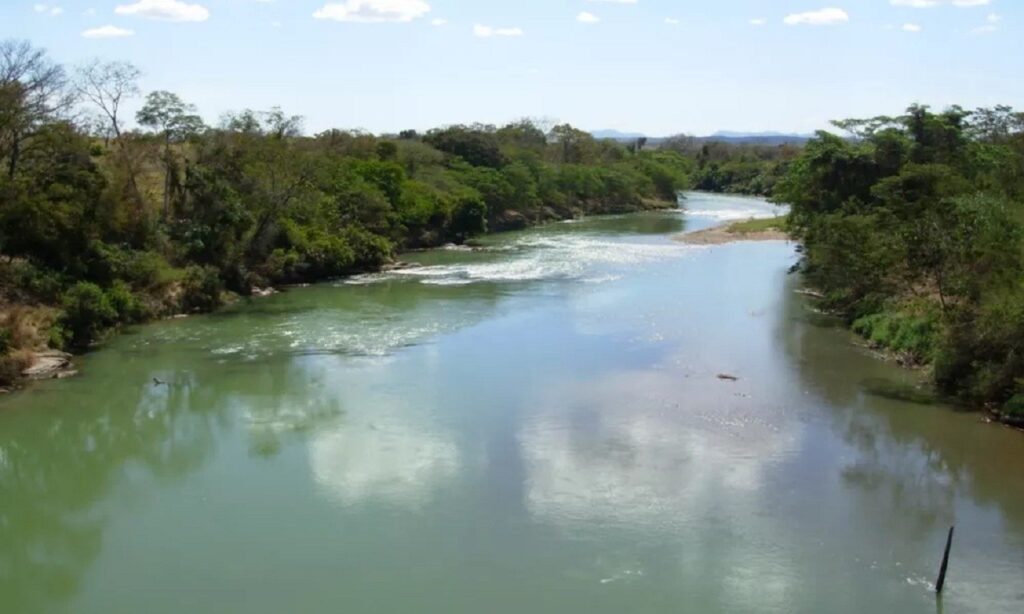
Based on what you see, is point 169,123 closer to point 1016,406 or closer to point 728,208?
point 1016,406

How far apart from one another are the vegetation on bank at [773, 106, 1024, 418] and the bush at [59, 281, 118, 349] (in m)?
23.1

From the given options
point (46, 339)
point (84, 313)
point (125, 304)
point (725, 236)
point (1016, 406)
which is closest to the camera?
point (1016, 406)

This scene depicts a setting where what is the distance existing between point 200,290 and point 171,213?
15.7 ft

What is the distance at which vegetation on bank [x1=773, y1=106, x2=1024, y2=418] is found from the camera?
20969 millimetres

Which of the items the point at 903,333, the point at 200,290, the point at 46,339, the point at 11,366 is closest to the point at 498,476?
the point at 11,366

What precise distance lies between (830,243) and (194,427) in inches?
814

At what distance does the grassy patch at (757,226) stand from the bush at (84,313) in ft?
143

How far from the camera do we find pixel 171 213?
1422 inches

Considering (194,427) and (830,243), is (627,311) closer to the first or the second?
(830,243)

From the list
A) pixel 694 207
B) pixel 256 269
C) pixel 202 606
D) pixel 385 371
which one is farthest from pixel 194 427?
pixel 694 207

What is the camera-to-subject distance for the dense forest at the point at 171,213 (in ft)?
88.7

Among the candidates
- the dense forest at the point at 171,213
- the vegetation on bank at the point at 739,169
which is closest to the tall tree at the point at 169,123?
the dense forest at the point at 171,213

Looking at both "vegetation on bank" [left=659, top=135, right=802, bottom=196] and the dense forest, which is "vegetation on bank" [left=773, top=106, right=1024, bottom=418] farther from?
"vegetation on bank" [left=659, top=135, right=802, bottom=196]

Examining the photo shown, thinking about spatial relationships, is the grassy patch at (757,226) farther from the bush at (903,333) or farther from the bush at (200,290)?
the bush at (200,290)
